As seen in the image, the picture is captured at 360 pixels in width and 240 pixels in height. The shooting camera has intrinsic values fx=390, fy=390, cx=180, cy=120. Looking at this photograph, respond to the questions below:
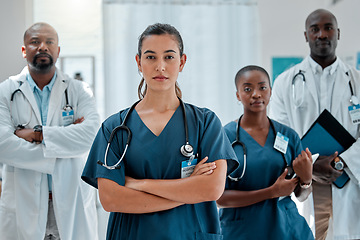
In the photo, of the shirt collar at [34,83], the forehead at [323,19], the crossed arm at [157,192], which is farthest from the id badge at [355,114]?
Answer: the shirt collar at [34,83]

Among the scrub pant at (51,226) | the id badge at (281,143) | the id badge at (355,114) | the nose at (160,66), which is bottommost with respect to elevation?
the scrub pant at (51,226)

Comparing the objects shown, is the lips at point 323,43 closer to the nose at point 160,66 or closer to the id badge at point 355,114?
the id badge at point 355,114

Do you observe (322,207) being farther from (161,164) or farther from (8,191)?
(8,191)

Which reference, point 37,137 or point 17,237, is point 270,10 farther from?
point 17,237

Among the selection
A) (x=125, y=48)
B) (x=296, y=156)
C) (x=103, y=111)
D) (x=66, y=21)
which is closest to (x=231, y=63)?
(x=125, y=48)

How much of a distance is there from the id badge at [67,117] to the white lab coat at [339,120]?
1.29m

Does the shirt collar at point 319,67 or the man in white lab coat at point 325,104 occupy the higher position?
the shirt collar at point 319,67

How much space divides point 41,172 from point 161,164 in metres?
1.15

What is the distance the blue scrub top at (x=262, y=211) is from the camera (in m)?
1.79

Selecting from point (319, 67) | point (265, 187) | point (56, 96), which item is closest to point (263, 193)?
point (265, 187)

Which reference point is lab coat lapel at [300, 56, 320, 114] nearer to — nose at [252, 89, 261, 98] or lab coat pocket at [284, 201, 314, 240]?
nose at [252, 89, 261, 98]

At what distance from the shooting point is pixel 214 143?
4.71 feet

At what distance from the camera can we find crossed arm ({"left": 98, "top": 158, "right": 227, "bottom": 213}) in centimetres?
133

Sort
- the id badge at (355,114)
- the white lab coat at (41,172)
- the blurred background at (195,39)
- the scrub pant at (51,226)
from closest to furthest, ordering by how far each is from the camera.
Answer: the white lab coat at (41,172) → the scrub pant at (51,226) → the id badge at (355,114) → the blurred background at (195,39)
